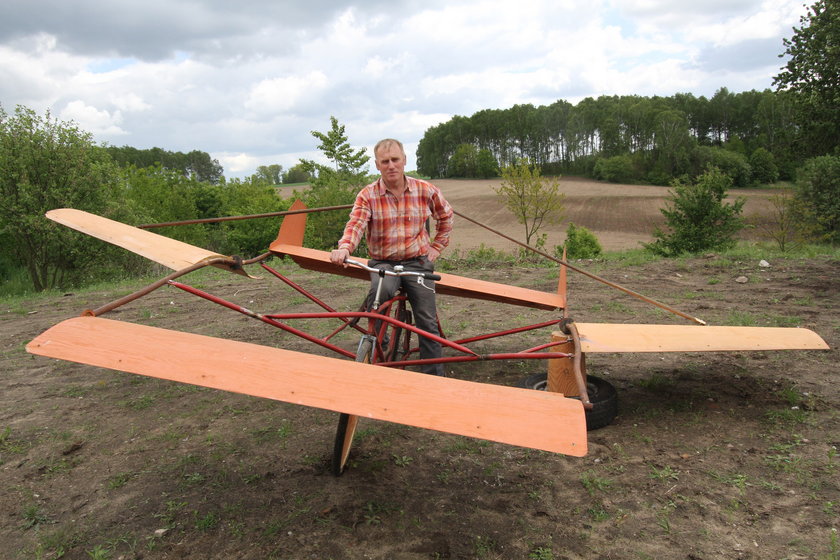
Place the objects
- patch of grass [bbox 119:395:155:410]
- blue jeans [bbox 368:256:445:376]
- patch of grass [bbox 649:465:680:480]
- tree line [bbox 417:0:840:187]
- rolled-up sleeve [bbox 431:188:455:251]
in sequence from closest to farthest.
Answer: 1. patch of grass [bbox 649:465:680:480]
2. blue jeans [bbox 368:256:445:376]
3. rolled-up sleeve [bbox 431:188:455:251]
4. patch of grass [bbox 119:395:155:410]
5. tree line [bbox 417:0:840:187]

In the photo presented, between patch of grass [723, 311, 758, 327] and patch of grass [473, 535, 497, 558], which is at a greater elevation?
patch of grass [473, 535, 497, 558]

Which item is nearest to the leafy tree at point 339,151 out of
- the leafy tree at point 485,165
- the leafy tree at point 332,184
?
the leafy tree at point 332,184

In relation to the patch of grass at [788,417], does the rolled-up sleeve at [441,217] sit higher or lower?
higher

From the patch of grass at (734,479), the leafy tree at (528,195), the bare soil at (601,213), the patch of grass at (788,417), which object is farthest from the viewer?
the bare soil at (601,213)

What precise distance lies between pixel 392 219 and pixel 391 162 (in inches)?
19.1

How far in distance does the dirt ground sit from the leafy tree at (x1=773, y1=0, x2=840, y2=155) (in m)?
9.95

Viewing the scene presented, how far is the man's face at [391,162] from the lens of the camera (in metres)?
4.04

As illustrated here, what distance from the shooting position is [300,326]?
24.6 ft

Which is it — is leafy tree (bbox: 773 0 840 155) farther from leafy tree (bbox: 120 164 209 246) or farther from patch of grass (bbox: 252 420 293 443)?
leafy tree (bbox: 120 164 209 246)

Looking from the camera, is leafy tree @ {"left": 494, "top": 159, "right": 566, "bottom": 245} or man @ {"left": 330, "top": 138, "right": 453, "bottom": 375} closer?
man @ {"left": 330, "top": 138, "right": 453, "bottom": 375}

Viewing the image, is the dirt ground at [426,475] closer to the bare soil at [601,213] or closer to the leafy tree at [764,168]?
the bare soil at [601,213]

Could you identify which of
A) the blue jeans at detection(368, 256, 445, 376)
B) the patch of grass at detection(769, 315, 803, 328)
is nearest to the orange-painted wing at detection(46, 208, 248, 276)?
the blue jeans at detection(368, 256, 445, 376)

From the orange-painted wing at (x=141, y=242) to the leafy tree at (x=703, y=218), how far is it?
16368 mm

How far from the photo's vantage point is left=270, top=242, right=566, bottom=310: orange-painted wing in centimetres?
536
